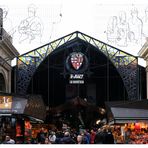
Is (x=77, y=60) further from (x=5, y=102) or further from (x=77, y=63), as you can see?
(x=5, y=102)

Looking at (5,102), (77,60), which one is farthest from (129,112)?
(77,60)

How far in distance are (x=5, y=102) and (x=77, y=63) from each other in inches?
533

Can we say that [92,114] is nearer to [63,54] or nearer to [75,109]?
[75,109]

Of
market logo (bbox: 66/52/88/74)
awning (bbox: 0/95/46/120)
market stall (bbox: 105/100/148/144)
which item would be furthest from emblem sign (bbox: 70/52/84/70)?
awning (bbox: 0/95/46/120)

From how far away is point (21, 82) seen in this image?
32.3m

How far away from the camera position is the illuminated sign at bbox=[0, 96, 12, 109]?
62.6ft

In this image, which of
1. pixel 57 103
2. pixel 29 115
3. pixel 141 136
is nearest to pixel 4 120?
pixel 29 115

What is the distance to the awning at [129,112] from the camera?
19.9m

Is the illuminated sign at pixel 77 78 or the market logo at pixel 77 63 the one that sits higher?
the market logo at pixel 77 63

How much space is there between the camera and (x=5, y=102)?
19641 mm

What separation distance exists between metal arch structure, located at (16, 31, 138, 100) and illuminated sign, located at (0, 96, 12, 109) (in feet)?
39.3

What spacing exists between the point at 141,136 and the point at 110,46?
11.8 meters

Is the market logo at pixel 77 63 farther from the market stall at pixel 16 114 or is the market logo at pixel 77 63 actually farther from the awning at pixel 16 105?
the awning at pixel 16 105

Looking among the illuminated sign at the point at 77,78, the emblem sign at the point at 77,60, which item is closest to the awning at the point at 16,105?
the emblem sign at the point at 77,60
